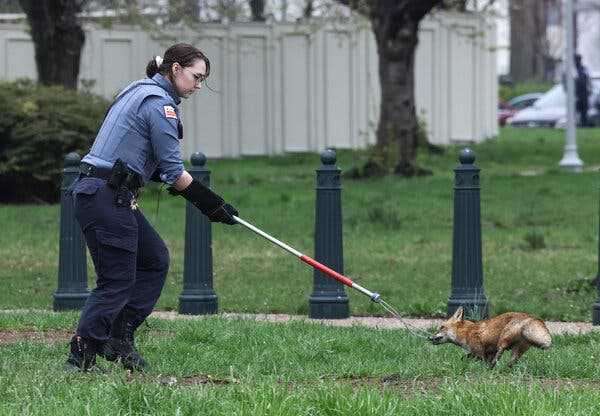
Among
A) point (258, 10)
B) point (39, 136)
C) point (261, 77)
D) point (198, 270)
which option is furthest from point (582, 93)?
point (198, 270)

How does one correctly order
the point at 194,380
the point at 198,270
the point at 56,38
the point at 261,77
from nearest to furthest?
the point at 194,380
the point at 198,270
the point at 56,38
the point at 261,77

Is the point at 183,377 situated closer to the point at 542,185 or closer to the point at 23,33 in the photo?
the point at 542,185

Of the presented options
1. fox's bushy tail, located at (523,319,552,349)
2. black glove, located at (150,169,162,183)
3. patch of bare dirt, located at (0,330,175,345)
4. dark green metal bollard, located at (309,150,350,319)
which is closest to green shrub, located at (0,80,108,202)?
dark green metal bollard, located at (309,150,350,319)

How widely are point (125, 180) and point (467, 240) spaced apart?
12.4ft

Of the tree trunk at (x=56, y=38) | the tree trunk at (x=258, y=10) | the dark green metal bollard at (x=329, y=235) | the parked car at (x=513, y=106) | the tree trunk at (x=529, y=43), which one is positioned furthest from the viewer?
the tree trunk at (x=529, y=43)

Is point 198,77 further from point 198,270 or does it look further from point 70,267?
point 70,267

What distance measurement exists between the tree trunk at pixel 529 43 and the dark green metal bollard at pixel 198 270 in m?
44.6

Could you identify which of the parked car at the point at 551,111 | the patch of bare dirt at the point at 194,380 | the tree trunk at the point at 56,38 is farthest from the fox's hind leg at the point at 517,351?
the parked car at the point at 551,111

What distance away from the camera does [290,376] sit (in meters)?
7.43

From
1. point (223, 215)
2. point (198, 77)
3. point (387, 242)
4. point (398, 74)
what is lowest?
point (387, 242)

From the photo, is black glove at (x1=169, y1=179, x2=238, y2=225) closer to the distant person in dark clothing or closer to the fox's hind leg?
the fox's hind leg

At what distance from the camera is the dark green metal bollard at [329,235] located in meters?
10.8

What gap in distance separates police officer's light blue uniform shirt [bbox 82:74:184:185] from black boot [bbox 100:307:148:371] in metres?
0.82

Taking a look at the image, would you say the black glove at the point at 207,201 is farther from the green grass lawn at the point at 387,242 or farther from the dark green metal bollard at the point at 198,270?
the green grass lawn at the point at 387,242
